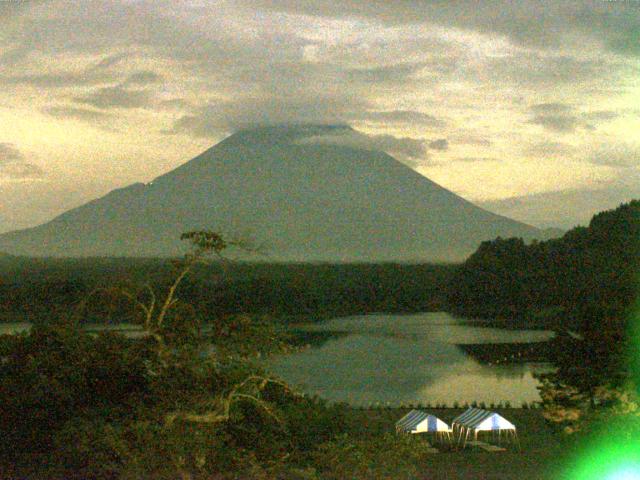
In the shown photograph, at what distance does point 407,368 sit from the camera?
84.4 ft

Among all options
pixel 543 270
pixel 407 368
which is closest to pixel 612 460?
pixel 407 368

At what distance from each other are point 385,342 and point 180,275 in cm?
2557

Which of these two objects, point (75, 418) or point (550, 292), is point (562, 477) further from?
point (550, 292)

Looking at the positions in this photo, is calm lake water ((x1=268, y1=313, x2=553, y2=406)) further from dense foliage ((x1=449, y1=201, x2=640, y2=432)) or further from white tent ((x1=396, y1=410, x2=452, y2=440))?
dense foliage ((x1=449, y1=201, x2=640, y2=432))

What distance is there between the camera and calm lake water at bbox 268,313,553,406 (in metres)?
20.5

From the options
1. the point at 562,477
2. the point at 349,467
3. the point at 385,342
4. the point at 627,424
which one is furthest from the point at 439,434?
the point at 385,342

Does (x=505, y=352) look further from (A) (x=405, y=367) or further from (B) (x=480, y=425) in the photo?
(B) (x=480, y=425)

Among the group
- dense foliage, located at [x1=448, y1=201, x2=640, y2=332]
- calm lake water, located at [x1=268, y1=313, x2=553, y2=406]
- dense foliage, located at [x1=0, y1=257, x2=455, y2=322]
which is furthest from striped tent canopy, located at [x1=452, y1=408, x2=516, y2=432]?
dense foliage, located at [x1=448, y1=201, x2=640, y2=332]

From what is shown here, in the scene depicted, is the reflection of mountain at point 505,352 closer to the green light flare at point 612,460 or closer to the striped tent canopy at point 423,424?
the striped tent canopy at point 423,424

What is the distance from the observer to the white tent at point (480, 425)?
12.3 m

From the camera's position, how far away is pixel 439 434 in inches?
523

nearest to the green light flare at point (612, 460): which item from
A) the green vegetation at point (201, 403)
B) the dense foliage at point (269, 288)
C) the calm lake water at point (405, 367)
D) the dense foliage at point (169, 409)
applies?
the green vegetation at point (201, 403)

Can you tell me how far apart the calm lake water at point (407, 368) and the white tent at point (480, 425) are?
3.88 m

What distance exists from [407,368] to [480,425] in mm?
13488
